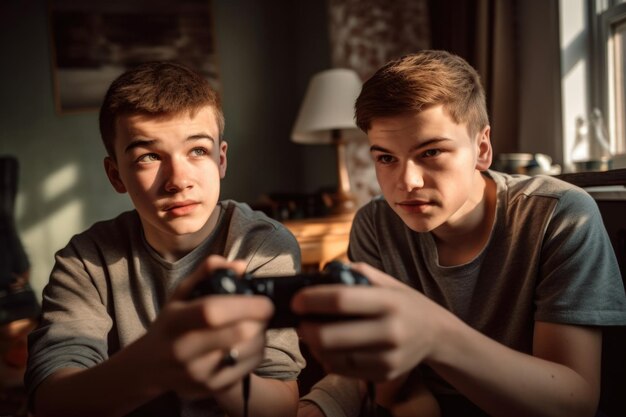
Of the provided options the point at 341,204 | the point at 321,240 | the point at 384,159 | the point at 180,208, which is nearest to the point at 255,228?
the point at 180,208

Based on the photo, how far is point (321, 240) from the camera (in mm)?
1839

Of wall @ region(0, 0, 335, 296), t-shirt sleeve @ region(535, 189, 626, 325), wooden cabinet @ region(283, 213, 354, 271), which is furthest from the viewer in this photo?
wall @ region(0, 0, 335, 296)

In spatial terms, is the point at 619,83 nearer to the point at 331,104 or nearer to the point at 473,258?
the point at 331,104

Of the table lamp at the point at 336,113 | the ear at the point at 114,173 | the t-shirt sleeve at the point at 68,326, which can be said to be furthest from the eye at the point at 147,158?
the table lamp at the point at 336,113

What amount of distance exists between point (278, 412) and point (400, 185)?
0.37 meters

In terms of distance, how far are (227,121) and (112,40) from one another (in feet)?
2.85

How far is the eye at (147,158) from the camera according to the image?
79cm

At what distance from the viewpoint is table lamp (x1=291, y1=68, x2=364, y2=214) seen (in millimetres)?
2096

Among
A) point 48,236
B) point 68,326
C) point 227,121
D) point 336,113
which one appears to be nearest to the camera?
point 68,326

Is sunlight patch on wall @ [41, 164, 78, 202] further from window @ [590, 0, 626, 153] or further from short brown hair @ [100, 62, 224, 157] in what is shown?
window @ [590, 0, 626, 153]

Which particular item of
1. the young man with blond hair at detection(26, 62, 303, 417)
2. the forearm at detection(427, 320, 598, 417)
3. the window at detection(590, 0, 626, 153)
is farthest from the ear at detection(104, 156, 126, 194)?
the window at detection(590, 0, 626, 153)

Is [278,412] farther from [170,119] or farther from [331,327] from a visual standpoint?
[170,119]

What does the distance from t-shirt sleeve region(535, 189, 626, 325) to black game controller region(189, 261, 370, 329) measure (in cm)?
38

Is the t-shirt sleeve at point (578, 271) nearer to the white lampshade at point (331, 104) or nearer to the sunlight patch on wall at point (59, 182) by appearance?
the white lampshade at point (331, 104)
